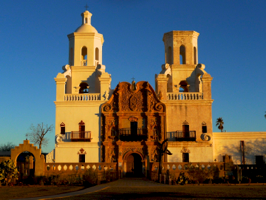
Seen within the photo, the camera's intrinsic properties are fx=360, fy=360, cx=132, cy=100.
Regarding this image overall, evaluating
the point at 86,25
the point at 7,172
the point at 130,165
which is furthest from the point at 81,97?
the point at 7,172

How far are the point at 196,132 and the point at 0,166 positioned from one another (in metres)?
20.3

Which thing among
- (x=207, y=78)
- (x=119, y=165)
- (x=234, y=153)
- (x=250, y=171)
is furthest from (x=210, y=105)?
(x=119, y=165)

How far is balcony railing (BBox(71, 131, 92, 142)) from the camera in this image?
38.3 m

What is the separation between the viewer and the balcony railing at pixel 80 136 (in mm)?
38344

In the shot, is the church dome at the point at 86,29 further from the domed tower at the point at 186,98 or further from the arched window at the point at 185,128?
the arched window at the point at 185,128

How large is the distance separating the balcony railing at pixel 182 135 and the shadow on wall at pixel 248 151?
13.4 ft

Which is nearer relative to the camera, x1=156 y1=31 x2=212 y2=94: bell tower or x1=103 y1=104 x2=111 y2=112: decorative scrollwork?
x1=103 y1=104 x2=111 y2=112: decorative scrollwork

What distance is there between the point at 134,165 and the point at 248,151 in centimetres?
1268

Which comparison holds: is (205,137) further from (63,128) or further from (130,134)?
(63,128)

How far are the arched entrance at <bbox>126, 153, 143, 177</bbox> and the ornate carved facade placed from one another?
685 mm

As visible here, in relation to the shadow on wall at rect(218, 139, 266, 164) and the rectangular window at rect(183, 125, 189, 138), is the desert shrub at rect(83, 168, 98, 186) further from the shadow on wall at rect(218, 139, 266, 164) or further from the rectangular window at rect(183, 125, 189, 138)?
the shadow on wall at rect(218, 139, 266, 164)

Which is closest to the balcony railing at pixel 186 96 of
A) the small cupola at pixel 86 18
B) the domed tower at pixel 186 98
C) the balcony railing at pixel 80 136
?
the domed tower at pixel 186 98

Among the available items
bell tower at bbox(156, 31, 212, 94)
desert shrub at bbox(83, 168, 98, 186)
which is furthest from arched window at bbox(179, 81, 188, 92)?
desert shrub at bbox(83, 168, 98, 186)

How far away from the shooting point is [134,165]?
39.0m
